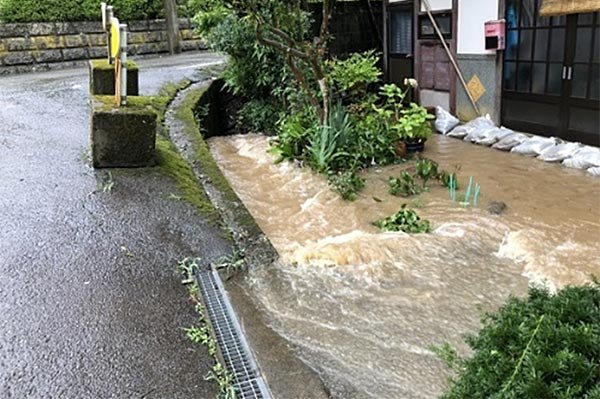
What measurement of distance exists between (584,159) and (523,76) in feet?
5.91

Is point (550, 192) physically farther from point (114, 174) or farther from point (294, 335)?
point (114, 174)

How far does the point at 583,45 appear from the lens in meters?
6.75

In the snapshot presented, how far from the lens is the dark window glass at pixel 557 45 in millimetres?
7016

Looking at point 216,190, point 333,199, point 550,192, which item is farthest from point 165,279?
point 550,192

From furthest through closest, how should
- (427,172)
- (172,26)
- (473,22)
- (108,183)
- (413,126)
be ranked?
(172,26) < (473,22) < (413,126) < (427,172) < (108,183)

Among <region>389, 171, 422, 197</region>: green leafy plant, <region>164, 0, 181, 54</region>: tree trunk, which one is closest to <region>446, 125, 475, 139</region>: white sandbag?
<region>389, 171, 422, 197</region>: green leafy plant

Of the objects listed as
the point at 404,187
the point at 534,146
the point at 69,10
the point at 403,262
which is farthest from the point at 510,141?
the point at 69,10

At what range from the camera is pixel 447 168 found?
681 centimetres

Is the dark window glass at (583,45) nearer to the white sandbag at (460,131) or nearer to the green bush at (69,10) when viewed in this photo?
the white sandbag at (460,131)

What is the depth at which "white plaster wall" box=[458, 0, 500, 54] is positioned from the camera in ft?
25.8

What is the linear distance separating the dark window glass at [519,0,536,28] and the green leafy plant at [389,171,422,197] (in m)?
3.16

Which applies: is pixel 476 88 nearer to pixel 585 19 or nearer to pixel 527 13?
pixel 527 13

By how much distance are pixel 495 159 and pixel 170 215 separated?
4678mm

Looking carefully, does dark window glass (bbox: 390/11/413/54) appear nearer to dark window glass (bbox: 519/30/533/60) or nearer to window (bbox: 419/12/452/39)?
window (bbox: 419/12/452/39)
